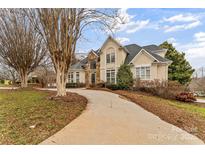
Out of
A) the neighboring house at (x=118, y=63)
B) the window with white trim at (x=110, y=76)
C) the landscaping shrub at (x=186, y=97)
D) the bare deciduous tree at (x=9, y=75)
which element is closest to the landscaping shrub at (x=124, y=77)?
the neighboring house at (x=118, y=63)

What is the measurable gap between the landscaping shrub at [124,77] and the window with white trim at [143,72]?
75cm

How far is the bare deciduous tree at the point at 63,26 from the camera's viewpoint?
7.31 m

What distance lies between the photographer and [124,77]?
50.6 ft

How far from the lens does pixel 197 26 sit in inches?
259

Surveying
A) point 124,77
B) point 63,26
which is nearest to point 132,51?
point 124,77

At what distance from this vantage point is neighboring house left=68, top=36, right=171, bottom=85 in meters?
15.3

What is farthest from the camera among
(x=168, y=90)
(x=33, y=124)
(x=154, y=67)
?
(x=154, y=67)

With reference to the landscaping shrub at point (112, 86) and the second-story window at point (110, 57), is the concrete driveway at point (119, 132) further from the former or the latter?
the second-story window at point (110, 57)

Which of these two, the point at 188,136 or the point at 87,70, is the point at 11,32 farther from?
the point at 188,136

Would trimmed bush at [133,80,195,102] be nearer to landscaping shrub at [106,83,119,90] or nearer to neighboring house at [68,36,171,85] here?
neighboring house at [68,36,171,85]

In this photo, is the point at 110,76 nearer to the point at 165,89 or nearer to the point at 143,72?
the point at 143,72

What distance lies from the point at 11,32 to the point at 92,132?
13.4 metres

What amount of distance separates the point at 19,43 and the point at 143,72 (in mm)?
10053
